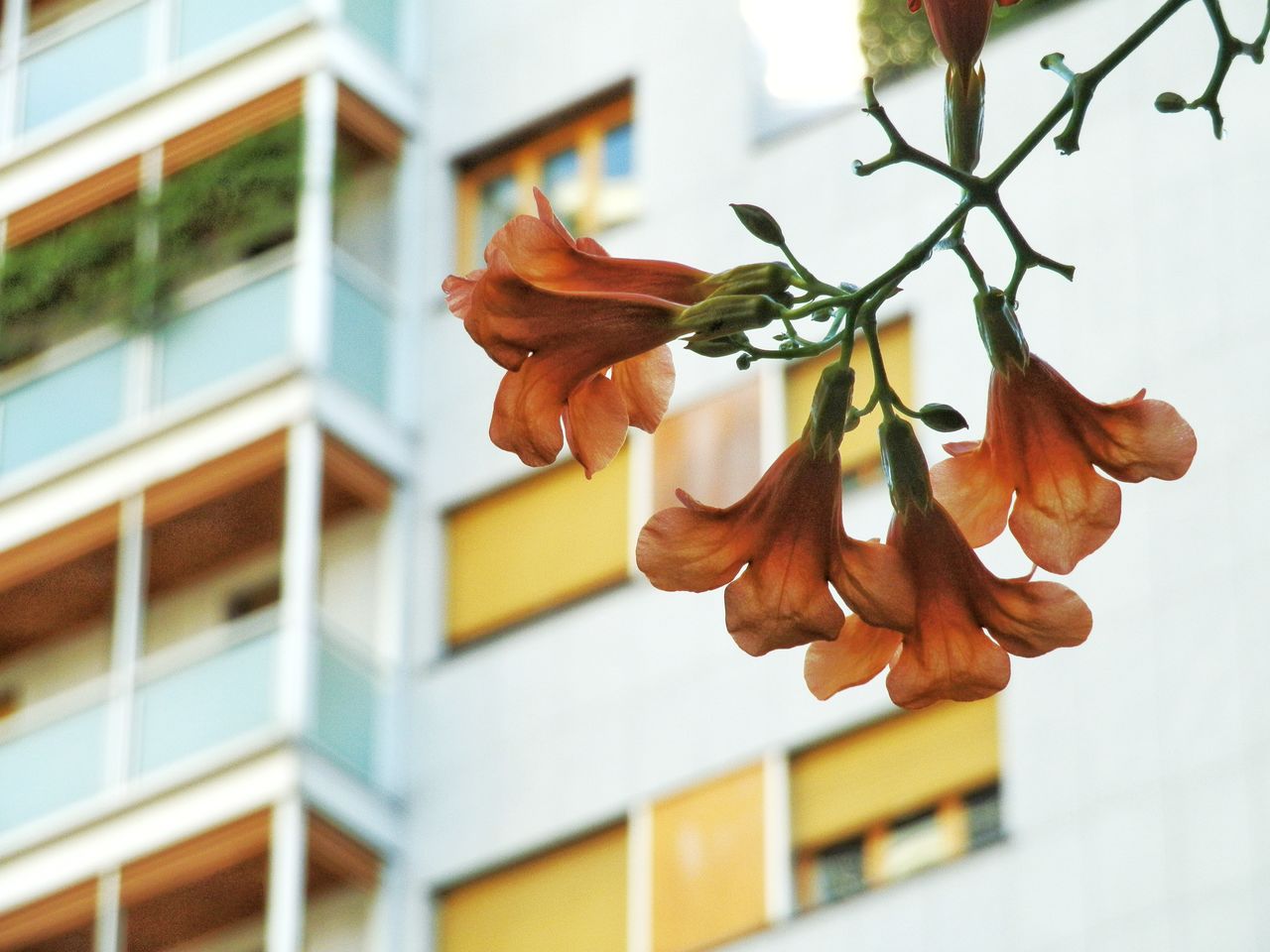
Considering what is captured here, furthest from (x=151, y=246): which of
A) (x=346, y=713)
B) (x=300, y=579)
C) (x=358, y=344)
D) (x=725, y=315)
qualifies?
(x=725, y=315)

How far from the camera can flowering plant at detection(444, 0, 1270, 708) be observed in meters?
1.51

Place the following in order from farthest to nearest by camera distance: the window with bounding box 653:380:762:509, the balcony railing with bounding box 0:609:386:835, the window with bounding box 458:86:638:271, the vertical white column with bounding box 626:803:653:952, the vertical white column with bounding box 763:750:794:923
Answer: the window with bounding box 458:86:638:271 → the balcony railing with bounding box 0:609:386:835 → the window with bounding box 653:380:762:509 → the vertical white column with bounding box 626:803:653:952 → the vertical white column with bounding box 763:750:794:923

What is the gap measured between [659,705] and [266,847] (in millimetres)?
2111

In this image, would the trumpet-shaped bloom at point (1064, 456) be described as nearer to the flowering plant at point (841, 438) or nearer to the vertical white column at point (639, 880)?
the flowering plant at point (841, 438)

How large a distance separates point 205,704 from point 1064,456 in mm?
11493

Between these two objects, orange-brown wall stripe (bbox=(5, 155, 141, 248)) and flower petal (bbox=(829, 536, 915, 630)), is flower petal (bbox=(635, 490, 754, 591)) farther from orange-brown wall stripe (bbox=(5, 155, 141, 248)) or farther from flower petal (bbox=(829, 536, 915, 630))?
orange-brown wall stripe (bbox=(5, 155, 141, 248))

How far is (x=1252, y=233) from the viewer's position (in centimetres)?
1106

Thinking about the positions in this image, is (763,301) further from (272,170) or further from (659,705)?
(272,170)

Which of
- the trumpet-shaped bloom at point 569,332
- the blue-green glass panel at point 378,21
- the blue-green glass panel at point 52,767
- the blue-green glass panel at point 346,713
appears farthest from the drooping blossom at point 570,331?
the blue-green glass panel at point 378,21

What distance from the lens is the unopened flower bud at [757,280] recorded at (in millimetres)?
1551

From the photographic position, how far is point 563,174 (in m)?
14.4

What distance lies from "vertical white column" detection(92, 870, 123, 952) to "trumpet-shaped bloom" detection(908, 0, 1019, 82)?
11593 millimetres

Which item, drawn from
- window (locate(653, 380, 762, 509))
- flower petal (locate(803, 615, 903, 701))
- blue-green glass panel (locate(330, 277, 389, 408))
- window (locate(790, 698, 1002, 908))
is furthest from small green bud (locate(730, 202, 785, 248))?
blue-green glass panel (locate(330, 277, 389, 408))

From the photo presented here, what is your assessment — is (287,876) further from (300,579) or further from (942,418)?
(942,418)
